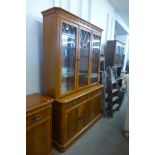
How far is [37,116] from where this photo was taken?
1.72 meters

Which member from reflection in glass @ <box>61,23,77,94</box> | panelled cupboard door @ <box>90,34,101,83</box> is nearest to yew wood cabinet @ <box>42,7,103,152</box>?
reflection in glass @ <box>61,23,77,94</box>

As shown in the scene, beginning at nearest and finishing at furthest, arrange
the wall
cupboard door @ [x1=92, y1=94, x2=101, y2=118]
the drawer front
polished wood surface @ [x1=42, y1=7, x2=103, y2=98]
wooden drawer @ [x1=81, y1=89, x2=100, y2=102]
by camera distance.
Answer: the drawer front
polished wood surface @ [x1=42, y1=7, x2=103, y2=98]
the wall
wooden drawer @ [x1=81, y1=89, x2=100, y2=102]
cupboard door @ [x1=92, y1=94, x2=101, y2=118]

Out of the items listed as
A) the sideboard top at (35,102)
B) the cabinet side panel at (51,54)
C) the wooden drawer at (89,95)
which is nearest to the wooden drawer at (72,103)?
the wooden drawer at (89,95)

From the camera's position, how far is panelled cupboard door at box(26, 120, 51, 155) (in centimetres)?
166

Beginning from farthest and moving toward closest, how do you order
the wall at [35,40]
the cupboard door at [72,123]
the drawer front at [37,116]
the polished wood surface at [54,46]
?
the cupboard door at [72,123] → the wall at [35,40] → the polished wood surface at [54,46] → the drawer front at [37,116]

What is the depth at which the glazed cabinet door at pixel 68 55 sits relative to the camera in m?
2.17

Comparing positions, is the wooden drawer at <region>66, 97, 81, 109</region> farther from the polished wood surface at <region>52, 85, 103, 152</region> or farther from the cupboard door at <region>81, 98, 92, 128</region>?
the cupboard door at <region>81, 98, 92, 128</region>

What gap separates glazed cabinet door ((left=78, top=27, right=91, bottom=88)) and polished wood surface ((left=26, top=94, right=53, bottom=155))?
0.94 metres

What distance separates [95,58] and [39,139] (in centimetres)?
201

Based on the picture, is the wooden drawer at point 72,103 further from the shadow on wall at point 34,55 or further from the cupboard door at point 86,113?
the shadow on wall at point 34,55

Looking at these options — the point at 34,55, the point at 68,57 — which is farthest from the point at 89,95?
the point at 34,55

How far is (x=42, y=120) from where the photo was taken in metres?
1.80
